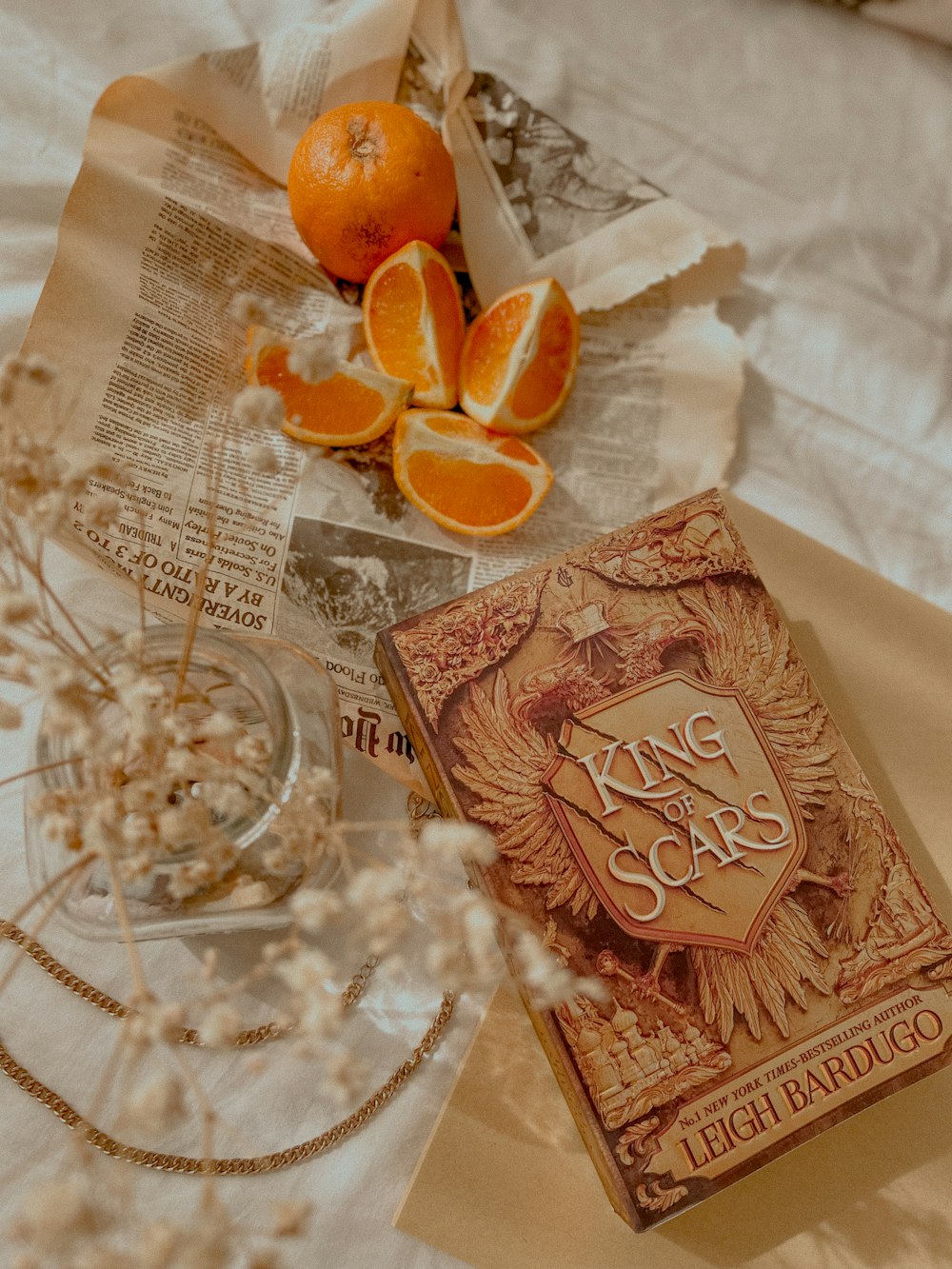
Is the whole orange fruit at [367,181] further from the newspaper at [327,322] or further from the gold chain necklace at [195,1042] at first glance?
the gold chain necklace at [195,1042]

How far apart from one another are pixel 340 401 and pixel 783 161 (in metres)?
0.46

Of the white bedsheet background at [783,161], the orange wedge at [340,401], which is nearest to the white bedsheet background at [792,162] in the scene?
the white bedsheet background at [783,161]

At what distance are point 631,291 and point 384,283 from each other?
209mm

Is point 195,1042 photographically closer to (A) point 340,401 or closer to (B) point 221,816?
(B) point 221,816

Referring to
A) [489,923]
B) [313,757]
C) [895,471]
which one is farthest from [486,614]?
[895,471]

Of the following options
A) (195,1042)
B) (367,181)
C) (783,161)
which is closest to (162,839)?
(195,1042)

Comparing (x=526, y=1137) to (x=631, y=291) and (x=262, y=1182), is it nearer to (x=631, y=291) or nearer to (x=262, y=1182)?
(x=262, y=1182)

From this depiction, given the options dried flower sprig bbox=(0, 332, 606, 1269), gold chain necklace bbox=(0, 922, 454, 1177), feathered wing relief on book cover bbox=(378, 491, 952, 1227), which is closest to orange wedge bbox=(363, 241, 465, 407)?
feathered wing relief on book cover bbox=(378, 491, 952, 1227)

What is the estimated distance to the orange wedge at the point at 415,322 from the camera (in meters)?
0.76

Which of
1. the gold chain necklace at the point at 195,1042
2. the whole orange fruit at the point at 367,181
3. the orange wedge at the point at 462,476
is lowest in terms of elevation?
the gold chain necklace at the point at 195,1042

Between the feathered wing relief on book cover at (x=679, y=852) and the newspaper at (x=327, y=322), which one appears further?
the newspaper at (x=327, y=322)

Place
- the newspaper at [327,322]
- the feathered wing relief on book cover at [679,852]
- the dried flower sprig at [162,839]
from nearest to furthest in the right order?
1. the dried flower sprig at [162,839]
2. the feathered wing relief on book cover at [679,852]
3. the newspaper at [327,322]

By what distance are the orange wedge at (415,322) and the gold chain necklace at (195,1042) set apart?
1.40 ft

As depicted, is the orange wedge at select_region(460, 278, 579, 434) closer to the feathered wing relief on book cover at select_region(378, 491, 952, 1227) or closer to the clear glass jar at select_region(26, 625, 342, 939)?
the feathered wing relief on book cover at select_region(378, 491, 952, 1227)
